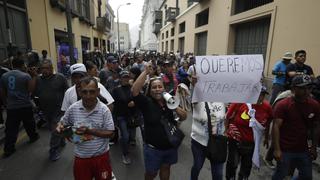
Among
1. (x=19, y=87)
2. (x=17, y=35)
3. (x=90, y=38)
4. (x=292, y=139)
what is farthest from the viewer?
(x=90, y=38)

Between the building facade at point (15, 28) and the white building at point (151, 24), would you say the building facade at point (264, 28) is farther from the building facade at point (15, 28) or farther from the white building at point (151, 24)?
the white building at point (151, 24)

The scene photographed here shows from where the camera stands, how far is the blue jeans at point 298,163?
252cm

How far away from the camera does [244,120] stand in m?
2.67

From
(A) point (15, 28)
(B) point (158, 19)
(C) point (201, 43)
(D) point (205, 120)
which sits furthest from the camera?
(B) point (158, 19)

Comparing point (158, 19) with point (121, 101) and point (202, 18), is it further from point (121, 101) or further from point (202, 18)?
point (121, 101)

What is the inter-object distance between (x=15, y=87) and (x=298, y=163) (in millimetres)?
4619

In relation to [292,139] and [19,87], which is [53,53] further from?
[292,139]

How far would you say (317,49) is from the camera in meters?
6.01

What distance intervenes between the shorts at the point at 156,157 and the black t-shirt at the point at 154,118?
0.21 feet

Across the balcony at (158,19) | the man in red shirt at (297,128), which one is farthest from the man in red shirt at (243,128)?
the balcony at (158,19)

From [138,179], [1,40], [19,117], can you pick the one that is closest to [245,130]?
[138,179]

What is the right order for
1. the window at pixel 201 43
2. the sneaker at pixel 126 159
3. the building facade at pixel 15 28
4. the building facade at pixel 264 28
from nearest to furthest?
the sneaker at pixel 126 159
the building facade at pixel 264 28
the building facade at pixel 15 28
the window at pixel 201 43

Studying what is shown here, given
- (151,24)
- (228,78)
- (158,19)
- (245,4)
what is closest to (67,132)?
(228,78)

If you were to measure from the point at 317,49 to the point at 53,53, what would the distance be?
11.2 meters
